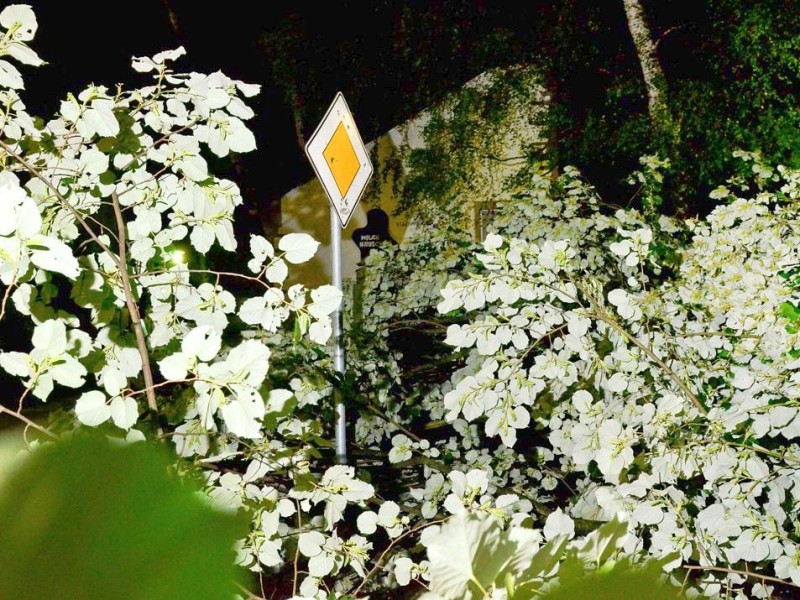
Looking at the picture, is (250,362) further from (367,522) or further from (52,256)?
(367,522)

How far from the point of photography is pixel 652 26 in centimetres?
690

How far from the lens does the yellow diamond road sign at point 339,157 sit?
8.36 ft

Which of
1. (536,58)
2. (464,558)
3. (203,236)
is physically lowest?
(464,558)

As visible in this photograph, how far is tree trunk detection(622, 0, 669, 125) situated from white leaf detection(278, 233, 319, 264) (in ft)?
19.4

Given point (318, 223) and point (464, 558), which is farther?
point (318, 223)

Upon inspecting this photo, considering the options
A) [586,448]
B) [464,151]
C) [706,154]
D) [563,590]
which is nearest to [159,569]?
[563,590]

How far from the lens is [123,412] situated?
1.23 metres

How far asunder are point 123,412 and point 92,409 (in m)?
0.05

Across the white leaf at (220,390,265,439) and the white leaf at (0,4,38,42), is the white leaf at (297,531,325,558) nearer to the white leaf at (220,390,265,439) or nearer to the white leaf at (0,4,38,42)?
the white leaf at (220,390,265,439)

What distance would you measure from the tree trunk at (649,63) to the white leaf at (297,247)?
19.4ft

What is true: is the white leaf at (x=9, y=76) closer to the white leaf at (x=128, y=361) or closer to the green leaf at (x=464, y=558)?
the white leaf at (x=128, y=361)

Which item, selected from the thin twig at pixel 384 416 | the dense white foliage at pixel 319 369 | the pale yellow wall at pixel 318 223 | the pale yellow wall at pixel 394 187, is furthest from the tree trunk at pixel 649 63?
the pale yellow wall at pixel 318 223

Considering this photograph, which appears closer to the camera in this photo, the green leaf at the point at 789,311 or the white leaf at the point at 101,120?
the white leaf at the point at 101,120

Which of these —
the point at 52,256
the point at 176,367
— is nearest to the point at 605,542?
the point at 176,367
